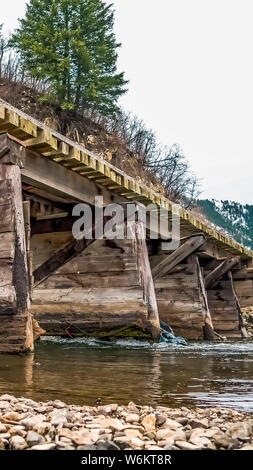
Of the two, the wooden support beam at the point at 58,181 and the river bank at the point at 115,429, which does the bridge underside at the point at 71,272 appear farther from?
the river bank at the point at 115,429

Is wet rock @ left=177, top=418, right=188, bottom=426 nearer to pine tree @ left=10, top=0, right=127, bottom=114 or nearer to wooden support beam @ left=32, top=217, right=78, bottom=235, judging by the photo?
wooden support beam @ left=32, top=217, right=78, bottom=235

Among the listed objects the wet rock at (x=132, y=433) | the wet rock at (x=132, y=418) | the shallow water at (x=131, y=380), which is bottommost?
the shallow water at (x=131, y=380)

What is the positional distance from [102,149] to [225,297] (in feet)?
33.2

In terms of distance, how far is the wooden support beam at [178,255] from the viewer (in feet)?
40.0

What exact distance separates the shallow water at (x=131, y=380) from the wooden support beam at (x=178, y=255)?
5.81 metres

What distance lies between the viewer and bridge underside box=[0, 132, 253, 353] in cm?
583

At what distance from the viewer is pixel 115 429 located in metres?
2.24

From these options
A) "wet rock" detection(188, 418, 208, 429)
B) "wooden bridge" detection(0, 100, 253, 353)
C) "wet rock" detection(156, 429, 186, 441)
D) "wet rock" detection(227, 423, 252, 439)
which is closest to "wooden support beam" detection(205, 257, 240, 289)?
"wooden bridge" detection(0, 100, 253, 353)

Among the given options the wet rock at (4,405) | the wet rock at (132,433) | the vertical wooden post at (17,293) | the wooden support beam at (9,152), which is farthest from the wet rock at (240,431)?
the wooden support beam at (9,152)

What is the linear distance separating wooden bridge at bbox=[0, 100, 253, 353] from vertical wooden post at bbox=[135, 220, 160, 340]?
18mm

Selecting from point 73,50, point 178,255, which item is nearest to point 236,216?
point 73,50

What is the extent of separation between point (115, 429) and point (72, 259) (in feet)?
25.9
